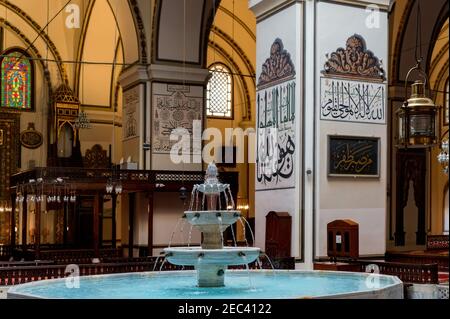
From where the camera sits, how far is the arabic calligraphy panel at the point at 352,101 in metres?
10.8

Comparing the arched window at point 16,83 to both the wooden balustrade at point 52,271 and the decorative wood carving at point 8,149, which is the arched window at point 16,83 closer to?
the decorative wood carving at point 8,149

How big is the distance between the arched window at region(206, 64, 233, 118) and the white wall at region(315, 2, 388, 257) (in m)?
12.3

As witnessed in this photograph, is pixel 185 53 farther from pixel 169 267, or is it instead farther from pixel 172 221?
pixel 169 267

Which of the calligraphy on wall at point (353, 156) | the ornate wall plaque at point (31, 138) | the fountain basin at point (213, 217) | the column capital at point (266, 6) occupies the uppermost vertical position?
the column capital at point (266, 6)

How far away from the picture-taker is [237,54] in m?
23.3

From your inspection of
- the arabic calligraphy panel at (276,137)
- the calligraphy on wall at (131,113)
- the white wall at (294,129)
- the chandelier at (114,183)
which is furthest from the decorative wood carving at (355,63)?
the calligraphy on wall at (131,113)

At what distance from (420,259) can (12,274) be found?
238 inches

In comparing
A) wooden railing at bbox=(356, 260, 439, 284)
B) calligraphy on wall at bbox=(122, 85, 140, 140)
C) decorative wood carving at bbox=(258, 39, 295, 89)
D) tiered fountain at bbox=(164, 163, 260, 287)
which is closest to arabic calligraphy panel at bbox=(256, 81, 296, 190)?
decorative wood carving at bbox=(258, 39, 295, 89)

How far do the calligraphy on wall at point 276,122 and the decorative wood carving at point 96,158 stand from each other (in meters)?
9.89

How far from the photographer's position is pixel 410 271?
31.3 feet

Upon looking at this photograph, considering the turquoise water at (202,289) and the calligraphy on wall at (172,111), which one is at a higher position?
the calligraphy on wall at (172,111)

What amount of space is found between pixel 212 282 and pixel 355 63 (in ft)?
15.2

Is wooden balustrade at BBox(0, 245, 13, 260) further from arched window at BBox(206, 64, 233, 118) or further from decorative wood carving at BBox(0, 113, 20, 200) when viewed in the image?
A: arched window at BBox(206, 64, 233, 118)

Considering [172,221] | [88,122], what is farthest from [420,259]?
[88,122]
